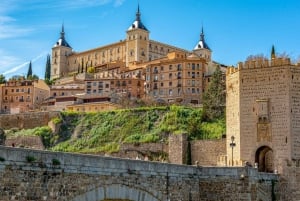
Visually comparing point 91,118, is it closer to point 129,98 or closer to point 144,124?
→ point 144,124

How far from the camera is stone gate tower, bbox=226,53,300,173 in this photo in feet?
108

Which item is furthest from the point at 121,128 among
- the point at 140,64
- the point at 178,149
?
the point at 140,64

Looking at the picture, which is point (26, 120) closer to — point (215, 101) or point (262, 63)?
point (215, 101)

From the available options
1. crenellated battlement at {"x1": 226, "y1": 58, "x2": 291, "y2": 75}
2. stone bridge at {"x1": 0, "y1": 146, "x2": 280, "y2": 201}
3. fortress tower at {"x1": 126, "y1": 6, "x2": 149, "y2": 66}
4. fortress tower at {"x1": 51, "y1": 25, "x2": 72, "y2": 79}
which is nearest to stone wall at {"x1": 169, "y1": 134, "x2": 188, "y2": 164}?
crenellated battlement at {"x1": 226, "y1": 58, "x2": 291, "y2": 75}

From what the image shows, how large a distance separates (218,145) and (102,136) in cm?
1536

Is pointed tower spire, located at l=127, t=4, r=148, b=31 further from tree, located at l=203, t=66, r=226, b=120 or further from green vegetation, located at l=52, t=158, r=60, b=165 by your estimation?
green vegetation, located at l=52, t=158, r=60, b=165

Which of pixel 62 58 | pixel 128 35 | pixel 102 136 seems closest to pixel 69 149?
pixel 102 136

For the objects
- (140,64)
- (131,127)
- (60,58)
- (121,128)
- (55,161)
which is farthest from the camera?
(60,58)

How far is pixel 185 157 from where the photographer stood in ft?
156

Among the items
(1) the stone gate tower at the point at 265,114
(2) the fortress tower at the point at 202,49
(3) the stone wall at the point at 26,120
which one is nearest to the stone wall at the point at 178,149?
(1) the stone gate tower at the point at 265,114

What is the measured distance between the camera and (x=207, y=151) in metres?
46.3

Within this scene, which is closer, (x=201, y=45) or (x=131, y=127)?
(x=131, y=127)

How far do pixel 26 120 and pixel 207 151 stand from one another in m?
29.1

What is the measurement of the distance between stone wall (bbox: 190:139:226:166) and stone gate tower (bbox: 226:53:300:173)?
984 cm
